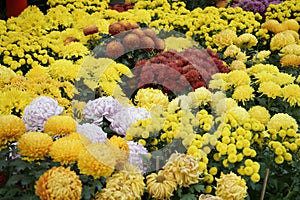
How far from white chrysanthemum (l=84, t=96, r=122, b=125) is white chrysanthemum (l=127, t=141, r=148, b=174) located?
0.33 meters

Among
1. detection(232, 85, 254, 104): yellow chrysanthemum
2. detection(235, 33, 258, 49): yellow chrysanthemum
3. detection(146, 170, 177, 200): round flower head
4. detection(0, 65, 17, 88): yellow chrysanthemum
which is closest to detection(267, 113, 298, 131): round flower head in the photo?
detection(232, 85, 254, 104): yellow chrysanthemum

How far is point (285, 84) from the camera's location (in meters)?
3.24

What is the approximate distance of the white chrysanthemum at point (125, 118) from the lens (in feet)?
8.84

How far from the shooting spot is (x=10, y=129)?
2268 millimetres

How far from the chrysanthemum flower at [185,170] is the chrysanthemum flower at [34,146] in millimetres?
556

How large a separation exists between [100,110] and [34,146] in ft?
2.09

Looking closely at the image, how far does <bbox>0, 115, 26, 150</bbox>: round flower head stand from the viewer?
2262mm

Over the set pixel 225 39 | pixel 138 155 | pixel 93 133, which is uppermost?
pixel 93 133

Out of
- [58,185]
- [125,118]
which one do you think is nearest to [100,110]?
[125,118]

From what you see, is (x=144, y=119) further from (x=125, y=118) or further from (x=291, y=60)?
(x=291, y=60)

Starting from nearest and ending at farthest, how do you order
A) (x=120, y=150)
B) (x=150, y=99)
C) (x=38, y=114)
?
(x=120, y=150), (x=38, y=114), (x=150, y=99)

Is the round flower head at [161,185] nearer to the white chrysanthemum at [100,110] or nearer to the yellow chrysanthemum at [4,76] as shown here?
the white chrysanthemum at [100,110]

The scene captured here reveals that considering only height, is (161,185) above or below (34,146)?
below

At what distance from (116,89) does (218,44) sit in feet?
5.18
